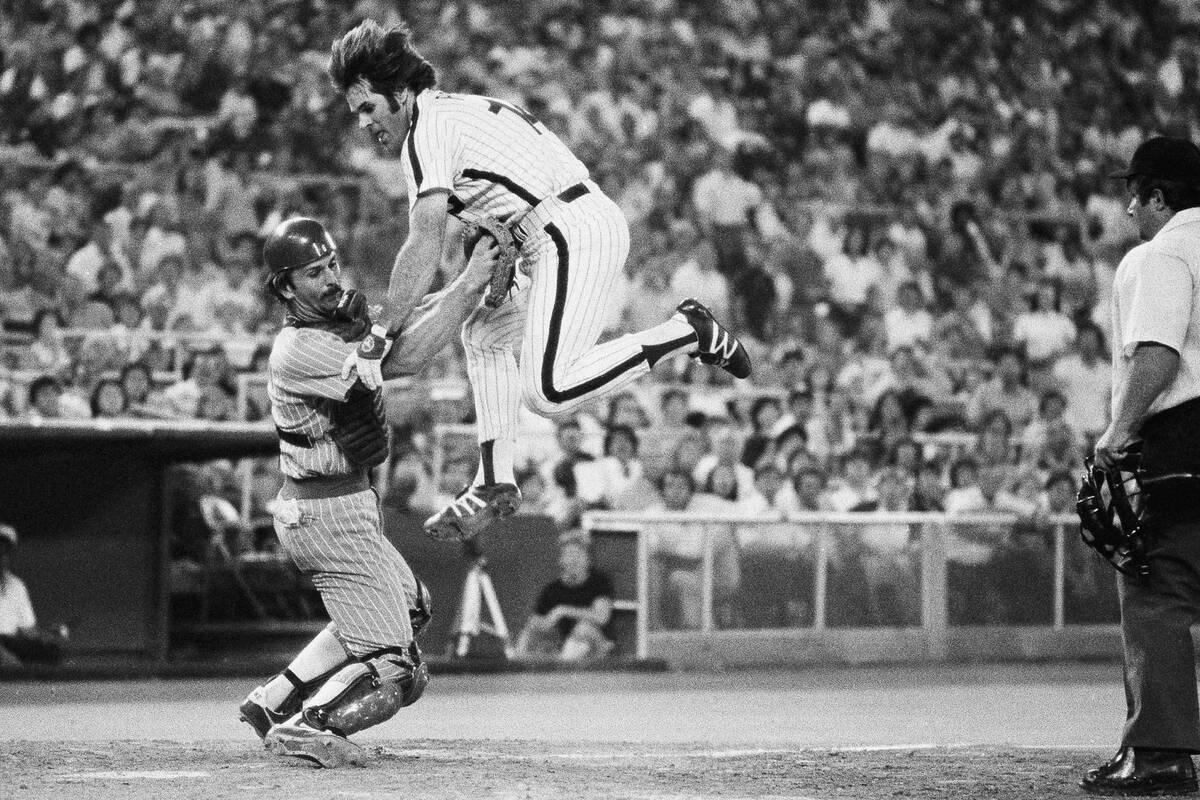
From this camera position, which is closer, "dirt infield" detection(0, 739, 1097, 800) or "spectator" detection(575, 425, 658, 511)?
"dirt infield" detection(0, 739, 1097, 800)

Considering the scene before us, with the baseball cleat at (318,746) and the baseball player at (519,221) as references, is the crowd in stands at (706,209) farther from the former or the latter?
the baseball player at (519,221)

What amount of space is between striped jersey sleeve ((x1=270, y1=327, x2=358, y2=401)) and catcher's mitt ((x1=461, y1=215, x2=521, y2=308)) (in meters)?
0.65

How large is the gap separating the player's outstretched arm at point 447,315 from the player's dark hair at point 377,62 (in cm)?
68

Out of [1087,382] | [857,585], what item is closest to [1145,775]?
[857,585]

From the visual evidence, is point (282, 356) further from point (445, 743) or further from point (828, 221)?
point (828, 221)

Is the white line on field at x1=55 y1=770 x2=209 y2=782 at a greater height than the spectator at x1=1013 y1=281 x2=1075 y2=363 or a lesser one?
lesser

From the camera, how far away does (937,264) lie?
19094 mm

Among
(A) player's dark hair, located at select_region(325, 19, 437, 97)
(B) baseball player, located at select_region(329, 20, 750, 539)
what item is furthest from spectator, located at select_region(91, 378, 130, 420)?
(A) player's dark hair, located at select_region(325, 19, 437, 97)

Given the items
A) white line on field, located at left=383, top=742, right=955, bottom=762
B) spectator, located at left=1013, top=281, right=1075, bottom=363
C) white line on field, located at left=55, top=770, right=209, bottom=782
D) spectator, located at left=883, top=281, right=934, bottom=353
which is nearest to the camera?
white line on field, located at left=55, top=770, right=209, bottom=782

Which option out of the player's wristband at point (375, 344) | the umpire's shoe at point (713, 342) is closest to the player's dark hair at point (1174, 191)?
the umpire's shoe at point (713, 342)

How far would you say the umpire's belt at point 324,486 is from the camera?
281 inches

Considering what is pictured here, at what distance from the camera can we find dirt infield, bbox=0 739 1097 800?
6148 millimetres

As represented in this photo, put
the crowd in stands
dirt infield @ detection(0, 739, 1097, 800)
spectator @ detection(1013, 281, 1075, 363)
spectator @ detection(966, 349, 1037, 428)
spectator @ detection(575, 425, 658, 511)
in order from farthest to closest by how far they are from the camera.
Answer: spectator @ detection(1013, 281, 1075, 363) → spectator @ detection(966, 349, 1037, 428) → the crowd in stands → spectator @ detection(575, 425, 658, 511) → dirt infield @ detection(0, 739, 1097, 800)

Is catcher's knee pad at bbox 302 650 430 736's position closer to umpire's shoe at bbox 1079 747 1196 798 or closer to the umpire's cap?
umpire's shoe at bbox 1079 747 1196 798
